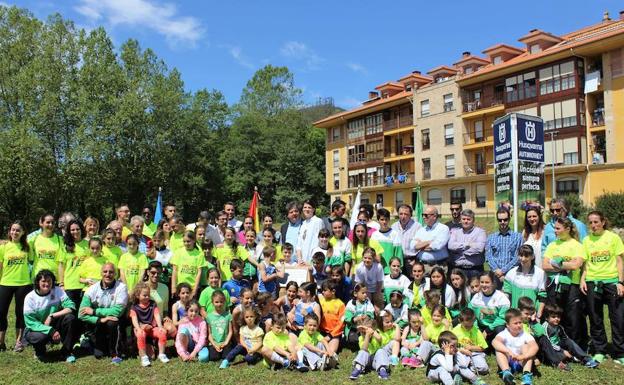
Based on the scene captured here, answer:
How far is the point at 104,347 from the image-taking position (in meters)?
7.17

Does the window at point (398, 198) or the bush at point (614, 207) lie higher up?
the window at point (398, 198)

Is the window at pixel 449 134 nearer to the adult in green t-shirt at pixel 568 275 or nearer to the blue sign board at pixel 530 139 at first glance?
the blue sign board at pixel 530 139

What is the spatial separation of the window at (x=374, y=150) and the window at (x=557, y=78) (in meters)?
17.2

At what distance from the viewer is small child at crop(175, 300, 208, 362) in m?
6.92

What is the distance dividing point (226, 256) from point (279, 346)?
6.56 feet

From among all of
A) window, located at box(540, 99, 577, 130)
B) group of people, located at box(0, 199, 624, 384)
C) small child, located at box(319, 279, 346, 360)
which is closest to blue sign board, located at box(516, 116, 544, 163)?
group of people, located at box(0, 199, 624, 384)

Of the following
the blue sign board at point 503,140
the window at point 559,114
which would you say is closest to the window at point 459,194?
the window at point 559,114

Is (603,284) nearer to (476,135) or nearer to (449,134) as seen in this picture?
(476,135)

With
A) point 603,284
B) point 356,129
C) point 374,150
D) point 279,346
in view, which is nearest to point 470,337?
point 603,284

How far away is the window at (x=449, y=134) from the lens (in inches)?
1723

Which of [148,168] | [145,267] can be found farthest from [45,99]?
[145,267]

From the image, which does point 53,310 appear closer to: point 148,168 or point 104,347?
point 104,347

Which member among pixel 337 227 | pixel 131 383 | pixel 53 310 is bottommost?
pixel 131 383

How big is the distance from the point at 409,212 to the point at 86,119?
31661mm
